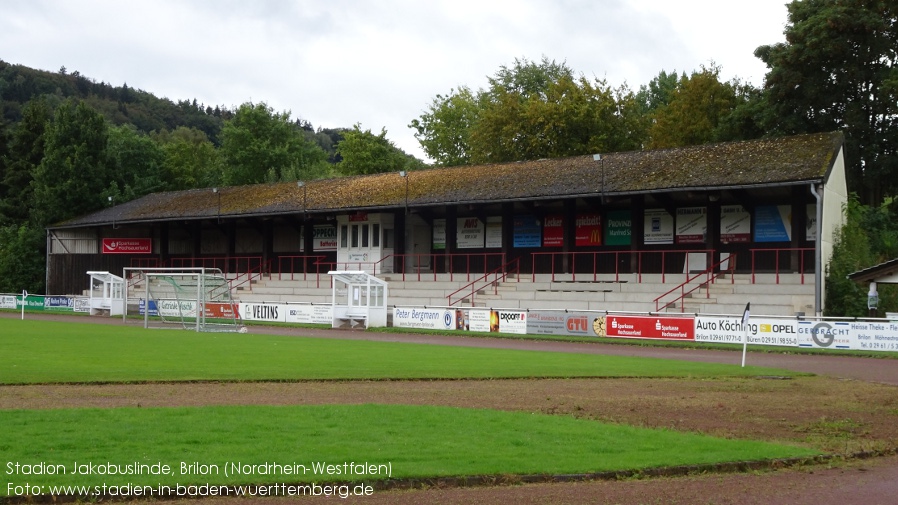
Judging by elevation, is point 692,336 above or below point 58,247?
below

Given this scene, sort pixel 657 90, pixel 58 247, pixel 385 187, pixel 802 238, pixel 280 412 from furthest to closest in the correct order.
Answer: pixel 657 90 → pixel 58 247 → pixel 385 187 → pixel 802 238 → pixel 280 412

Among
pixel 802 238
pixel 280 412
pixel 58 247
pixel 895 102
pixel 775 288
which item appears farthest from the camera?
pixel 58 247

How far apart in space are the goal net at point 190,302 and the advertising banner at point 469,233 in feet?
41.4

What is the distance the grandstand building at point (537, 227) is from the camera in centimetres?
4072

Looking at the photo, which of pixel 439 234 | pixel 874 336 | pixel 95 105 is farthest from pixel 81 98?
pixel 874 336

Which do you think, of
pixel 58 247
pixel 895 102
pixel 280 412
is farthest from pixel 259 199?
pixel 280 412

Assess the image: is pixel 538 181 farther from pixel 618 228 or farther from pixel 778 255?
pixel 778 255

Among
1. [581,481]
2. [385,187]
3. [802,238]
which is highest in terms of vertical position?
[385,187]

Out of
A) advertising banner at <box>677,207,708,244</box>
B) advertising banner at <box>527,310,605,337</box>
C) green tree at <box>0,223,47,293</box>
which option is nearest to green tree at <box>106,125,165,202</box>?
green tree at <box>0,223,47,293</box>

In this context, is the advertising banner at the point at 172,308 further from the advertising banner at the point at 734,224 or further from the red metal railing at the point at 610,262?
the advertising banner at the point at 734,224

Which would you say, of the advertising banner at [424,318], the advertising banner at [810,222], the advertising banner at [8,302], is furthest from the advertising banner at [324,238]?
the advertising banner at [810,222]

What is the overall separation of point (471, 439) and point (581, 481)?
6.81 feet

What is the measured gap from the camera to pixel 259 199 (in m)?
58.6

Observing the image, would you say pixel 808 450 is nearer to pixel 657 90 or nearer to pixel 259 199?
pixel 259 199
